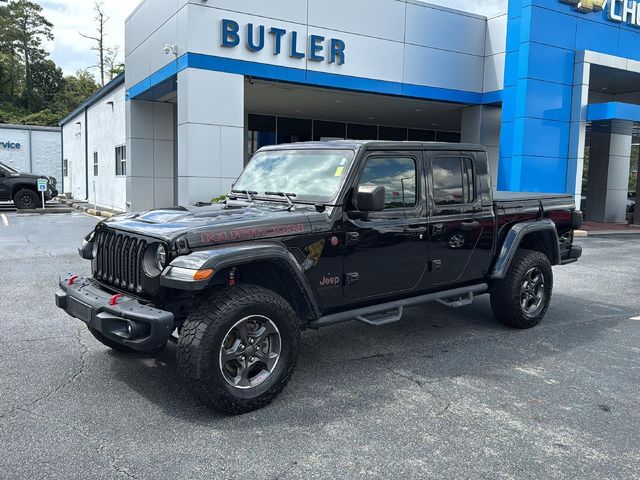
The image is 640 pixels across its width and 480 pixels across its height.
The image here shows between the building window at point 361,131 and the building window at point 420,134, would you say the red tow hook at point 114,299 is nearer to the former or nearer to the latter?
the building window at point 361,131

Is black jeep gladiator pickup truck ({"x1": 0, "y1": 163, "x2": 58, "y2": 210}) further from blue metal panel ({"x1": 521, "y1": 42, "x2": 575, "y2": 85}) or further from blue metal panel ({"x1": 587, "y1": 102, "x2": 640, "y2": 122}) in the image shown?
blue metal panel ({"x1": 587, "y1": 102, "x2": 640, "y2": 122})

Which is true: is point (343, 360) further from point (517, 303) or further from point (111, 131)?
point (111, 131)

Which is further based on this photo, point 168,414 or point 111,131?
point 111,131

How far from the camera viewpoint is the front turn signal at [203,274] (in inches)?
135

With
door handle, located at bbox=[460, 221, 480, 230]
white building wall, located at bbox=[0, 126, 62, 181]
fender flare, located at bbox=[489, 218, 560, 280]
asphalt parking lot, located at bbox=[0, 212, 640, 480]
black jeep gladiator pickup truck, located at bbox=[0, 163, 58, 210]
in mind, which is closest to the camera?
asphalt parking lot, located at bbox=[0, 212, 640, 480]

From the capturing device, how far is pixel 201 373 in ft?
11.4

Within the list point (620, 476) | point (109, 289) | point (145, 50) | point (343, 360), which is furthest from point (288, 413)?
point (145, 50)

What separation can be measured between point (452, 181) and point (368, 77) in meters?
11.4

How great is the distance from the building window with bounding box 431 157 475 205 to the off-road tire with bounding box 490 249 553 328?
943mm

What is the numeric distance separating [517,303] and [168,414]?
371 cm

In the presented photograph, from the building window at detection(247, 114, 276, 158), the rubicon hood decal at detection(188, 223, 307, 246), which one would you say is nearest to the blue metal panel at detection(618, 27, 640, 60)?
the building window at detection(247, 114, 276, 158)

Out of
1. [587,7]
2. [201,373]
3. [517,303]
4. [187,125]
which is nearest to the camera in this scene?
[201,373]

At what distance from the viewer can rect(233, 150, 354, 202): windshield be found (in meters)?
4.54

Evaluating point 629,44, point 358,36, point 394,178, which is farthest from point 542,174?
point 394,178
